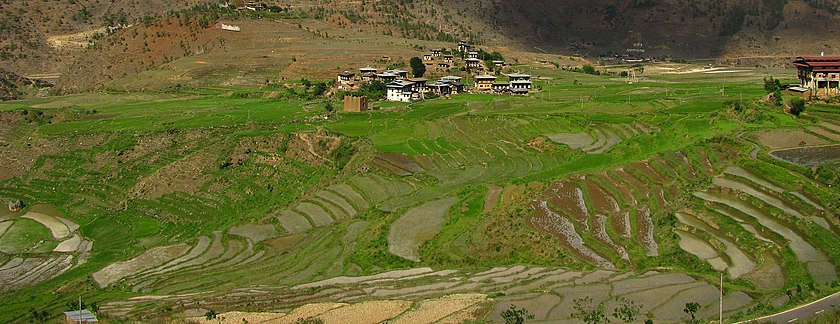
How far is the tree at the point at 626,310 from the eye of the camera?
23.3m

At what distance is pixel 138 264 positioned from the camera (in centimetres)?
3350

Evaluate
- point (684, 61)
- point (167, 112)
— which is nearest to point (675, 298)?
point (167, 112)

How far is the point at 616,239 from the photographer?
30.6 metres

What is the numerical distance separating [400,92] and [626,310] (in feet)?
137

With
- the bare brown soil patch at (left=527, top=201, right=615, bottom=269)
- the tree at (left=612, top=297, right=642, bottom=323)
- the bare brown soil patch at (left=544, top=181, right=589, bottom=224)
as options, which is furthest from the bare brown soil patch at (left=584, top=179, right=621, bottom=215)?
the tree at (left=612, top=297, right=642, bottom=323)

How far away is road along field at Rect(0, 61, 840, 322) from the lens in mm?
26391

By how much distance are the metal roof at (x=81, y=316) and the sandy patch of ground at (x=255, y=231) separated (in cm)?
999

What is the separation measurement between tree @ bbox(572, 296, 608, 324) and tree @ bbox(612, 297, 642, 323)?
1.20 feet

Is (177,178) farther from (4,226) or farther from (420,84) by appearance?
(420,84)

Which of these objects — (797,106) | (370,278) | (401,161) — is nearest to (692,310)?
(370,278)

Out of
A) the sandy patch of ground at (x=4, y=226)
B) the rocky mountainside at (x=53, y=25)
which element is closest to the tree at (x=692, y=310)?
the sandy patch of ground at (x=4, y=226)

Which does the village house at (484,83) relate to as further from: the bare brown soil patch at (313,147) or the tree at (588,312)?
the tree at (588,312)

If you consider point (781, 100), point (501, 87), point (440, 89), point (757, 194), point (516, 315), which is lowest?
point (501, 87)

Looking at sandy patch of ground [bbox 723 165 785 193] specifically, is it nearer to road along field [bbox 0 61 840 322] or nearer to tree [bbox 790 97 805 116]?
road along field [bbox 0 61 840 322]
